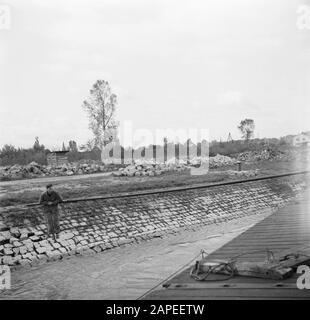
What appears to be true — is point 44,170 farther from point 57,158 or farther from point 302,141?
point 302,141

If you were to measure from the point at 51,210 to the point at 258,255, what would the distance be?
848 cm

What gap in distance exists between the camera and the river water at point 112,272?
10.3 m

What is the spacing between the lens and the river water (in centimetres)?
1026

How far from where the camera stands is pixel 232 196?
23.3 m

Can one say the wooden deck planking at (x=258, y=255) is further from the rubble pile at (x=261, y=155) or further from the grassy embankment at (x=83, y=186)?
the rubble pile at (x=261, y=155)

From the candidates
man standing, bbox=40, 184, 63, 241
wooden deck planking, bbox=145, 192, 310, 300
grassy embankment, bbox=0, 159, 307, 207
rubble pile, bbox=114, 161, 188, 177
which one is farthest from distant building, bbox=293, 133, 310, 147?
man standing, bbox=40, 184, 63, 241

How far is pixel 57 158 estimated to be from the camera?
33781mm

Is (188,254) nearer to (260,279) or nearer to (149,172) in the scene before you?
(260,279)

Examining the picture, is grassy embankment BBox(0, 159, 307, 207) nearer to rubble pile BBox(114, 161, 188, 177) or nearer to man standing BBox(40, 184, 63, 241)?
rubble pile BBox(114, 161, 188, 177)

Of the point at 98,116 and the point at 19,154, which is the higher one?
the point at 98,116

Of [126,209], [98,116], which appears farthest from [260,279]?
[98,116]

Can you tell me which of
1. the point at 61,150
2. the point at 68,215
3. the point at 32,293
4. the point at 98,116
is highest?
the point at 98,116

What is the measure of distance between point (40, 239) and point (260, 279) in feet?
30.3
